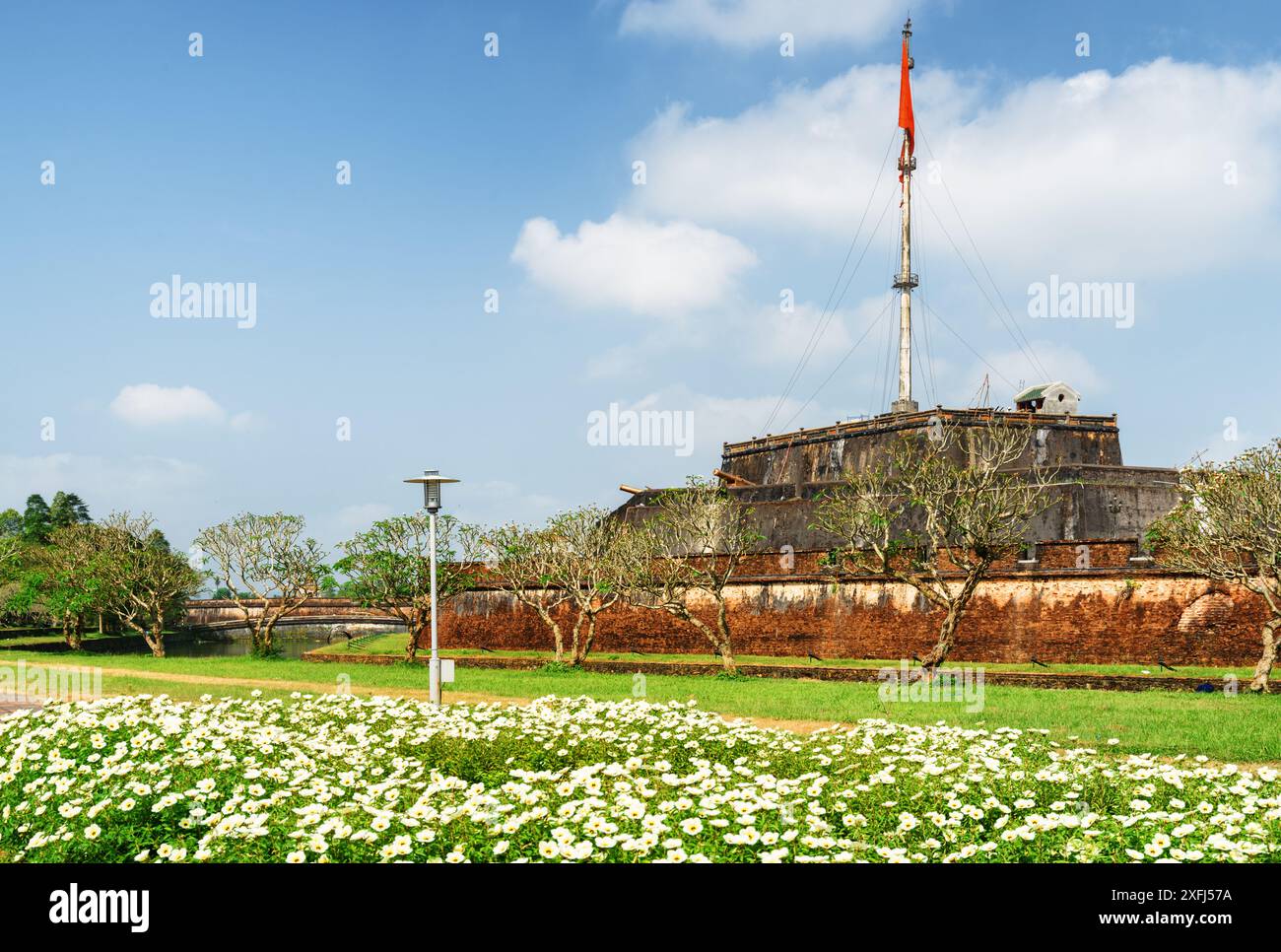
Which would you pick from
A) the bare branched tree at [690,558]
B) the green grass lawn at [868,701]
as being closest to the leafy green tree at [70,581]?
the green grass lawn at [868,701]

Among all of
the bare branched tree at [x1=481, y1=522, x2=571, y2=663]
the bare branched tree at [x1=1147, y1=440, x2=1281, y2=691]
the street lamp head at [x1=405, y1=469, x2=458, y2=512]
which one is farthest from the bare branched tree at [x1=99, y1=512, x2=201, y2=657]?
the bare branched tree at [x1=1147, y1=440, x2=1281, y2=691]

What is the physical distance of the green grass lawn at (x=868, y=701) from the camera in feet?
43.3

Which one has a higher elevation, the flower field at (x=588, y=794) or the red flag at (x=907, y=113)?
the red flag at (x=907, y=113)

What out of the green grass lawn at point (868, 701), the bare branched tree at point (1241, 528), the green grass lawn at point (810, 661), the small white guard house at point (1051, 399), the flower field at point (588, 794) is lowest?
the green grass lawn at point (810, 661)

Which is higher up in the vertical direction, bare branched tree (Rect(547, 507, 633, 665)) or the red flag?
the red flag

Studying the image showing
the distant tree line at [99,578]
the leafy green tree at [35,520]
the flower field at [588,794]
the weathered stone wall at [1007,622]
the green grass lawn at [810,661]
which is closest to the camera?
the flower field at [588,794]

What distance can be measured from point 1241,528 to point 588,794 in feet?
62.4

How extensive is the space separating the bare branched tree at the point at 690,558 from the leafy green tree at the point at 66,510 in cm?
5307

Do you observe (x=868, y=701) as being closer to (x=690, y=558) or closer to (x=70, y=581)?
(x=690, y=558)

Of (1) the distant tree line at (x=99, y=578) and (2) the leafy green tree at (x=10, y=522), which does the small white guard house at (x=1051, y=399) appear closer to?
(1) the distant tree line at (x=99, y=578)

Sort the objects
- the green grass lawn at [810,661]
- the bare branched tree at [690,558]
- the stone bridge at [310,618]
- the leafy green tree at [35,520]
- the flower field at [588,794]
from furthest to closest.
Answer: the leafy green tree at [35,520] → the stone bridge at [310,618] → the bare branched tree at [690,558] → the green grass lawn at [810,661] → the flower field at [588,794]

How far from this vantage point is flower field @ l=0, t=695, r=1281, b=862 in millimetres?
6785

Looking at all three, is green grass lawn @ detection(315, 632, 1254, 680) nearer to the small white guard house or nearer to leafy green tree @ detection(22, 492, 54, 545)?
the small white guard house

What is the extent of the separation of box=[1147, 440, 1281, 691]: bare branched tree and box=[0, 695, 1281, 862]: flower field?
12.4 m
